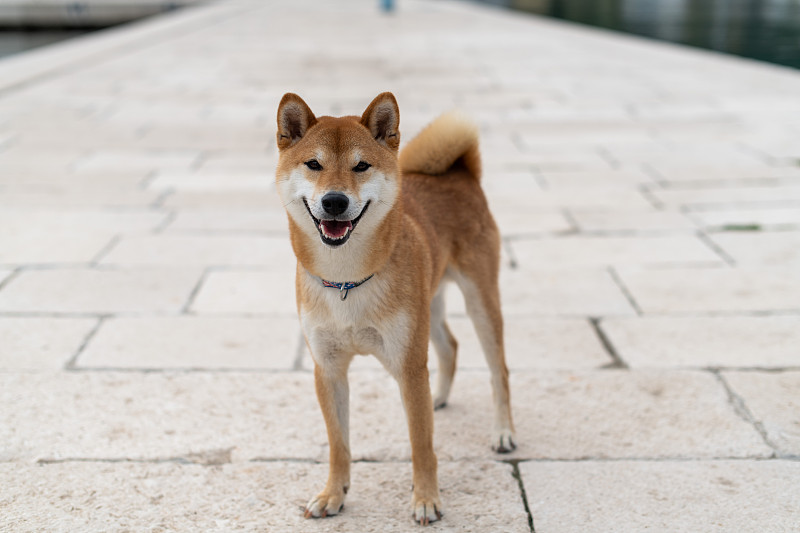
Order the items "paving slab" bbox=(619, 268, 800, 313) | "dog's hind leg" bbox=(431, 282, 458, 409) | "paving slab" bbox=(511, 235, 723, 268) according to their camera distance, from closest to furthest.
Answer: "dog's hind leg" bbox=(431, 282, 458, 409), "paving slab" bbox=(619, 268, 800, 313), "paving slab" bbox=(511, 235, 723, 268)

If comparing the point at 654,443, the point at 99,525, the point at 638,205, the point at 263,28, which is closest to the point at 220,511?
the point at 99,525

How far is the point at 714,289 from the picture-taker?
15.9ft

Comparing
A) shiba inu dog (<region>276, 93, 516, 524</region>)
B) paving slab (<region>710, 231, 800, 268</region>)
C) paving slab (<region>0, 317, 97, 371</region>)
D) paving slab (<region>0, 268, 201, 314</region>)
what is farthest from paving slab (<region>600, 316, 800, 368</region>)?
paving slab (<region>0, 317, 97, 371</region>)

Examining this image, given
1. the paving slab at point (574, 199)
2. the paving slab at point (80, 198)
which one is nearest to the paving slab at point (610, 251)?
the paving slab at point (574, 199)

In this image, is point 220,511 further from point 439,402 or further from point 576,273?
point 576,273

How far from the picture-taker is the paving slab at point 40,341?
4.03 metres

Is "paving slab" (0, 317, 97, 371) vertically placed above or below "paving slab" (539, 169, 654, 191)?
above

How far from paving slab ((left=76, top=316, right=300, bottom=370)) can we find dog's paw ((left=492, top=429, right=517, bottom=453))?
3.85 ft

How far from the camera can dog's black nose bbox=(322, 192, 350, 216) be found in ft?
8.31

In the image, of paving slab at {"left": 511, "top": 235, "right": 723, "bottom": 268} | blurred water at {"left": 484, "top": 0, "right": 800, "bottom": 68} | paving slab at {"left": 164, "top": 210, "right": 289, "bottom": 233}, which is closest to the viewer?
paving slab at {"left": 511, "top": 235, "right": 723, "bottom": 268}

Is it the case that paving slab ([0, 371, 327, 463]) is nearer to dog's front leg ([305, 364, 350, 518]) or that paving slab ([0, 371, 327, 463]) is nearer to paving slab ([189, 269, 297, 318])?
dog's front leg ([305, 364, 350, 518])

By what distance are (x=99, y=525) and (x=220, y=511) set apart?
1.36 ft

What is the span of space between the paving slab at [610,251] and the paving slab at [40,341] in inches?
107

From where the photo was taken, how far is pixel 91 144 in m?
8.24
